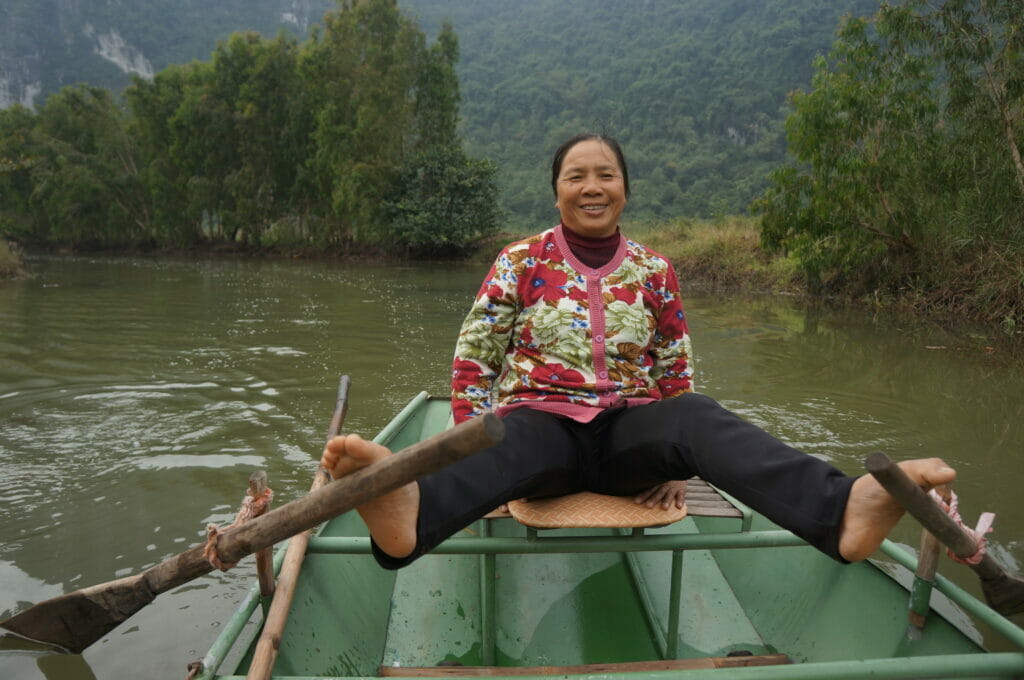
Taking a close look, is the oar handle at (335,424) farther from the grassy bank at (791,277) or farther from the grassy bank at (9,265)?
the grassy bank at (9,265)

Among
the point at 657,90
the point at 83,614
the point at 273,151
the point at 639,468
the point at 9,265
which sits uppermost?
the point at 657,90

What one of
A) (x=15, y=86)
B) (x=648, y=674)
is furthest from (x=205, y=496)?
(x=15, y=86)

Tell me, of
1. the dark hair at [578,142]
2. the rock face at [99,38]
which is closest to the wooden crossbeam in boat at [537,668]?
the dark hair at [578,142]

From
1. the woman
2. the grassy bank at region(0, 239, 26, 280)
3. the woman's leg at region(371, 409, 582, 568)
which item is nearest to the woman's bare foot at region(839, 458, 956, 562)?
the woman

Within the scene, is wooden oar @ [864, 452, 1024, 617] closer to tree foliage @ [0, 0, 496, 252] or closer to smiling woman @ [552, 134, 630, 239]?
smiling woman @ [552, 134, 630, 239]

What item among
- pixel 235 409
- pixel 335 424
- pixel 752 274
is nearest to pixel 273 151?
pixel 752 274

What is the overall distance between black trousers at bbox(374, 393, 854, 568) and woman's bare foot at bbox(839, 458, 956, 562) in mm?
21

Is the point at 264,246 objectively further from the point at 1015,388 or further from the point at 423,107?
the point at 1015,388

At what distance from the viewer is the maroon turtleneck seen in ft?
6.95

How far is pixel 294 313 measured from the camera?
11031mm

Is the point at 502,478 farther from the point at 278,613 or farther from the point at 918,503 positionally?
the point at 918,503

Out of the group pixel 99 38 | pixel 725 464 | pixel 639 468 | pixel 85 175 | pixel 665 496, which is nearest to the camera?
pixel 725 464

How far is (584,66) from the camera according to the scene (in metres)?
62.3

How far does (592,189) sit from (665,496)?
929 mm
